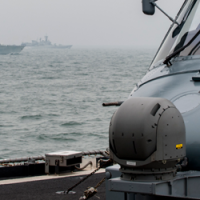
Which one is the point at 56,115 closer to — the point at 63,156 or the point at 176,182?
the point at 63,156

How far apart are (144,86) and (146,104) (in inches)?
39.5

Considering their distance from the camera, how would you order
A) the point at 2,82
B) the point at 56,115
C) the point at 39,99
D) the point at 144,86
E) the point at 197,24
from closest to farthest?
1. the point at 144,86
2. the point at 197,24
3. the point at 56,115
4. the point at 39,99
5. the point at 2,82

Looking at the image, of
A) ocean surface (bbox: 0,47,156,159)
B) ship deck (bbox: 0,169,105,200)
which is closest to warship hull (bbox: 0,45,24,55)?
ocean surface (bbox: 0,47,156,159)

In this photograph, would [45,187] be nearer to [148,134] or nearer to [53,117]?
[148,134]

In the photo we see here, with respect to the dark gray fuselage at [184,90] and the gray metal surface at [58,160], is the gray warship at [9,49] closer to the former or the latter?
the gray metal surface at [58,160]

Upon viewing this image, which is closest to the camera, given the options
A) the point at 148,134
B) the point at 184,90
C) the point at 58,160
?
the point at 148,134

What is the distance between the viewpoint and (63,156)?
8.26 metres

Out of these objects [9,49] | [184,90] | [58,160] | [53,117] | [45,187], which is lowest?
[53,117]

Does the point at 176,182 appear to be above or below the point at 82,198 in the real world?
above

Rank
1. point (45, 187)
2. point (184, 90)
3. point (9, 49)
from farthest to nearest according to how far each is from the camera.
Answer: point (9, 49), point (45, 187), point (184, 90)

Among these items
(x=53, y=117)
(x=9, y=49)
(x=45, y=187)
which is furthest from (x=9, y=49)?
(x=45, y=187)

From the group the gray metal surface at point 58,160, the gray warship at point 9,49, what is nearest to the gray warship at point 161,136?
the gray metal surface at point 58,160

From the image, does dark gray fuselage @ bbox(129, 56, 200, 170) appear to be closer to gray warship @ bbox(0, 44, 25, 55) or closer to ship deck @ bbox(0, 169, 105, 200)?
ship deck @ bbox(0, 169, 105, 200)

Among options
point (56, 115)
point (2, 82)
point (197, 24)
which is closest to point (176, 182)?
point (197, 24)
